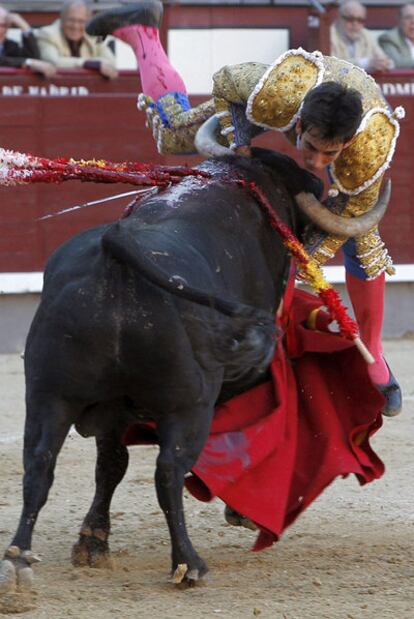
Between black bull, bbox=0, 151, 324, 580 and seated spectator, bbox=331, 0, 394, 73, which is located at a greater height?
black bull, bbox=0, 151, 324, 580

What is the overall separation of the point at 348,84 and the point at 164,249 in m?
0.81

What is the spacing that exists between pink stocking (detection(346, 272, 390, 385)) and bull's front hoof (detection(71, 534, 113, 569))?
96 cm

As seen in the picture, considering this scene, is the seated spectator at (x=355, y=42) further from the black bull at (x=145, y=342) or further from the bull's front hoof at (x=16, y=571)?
the bull's front hoof at (x=16, y=571)

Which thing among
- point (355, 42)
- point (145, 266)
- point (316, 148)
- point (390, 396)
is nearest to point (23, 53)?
point (355, 42)

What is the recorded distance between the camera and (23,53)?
7703mm

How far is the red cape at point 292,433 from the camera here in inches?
153

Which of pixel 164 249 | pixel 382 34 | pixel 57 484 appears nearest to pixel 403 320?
pixel 382 34

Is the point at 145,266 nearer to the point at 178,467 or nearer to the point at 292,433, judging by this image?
the point at 178,467

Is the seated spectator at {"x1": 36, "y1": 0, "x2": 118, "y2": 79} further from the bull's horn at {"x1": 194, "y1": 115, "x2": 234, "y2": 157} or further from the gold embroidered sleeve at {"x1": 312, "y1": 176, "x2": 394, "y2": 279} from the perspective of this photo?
the gold embroidered sleeve at {"x1": 312, "y1": 176, "x2": 394, "y2": 279}

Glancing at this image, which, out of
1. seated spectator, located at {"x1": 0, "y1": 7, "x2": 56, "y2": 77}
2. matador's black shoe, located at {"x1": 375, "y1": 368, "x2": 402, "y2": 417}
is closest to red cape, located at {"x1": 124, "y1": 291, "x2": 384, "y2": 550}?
matador's black shoe, located at {"x1": 375, "y1": 368, "x2": 402, "y2": 417}

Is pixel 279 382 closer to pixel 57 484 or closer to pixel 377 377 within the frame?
pixel 377 377

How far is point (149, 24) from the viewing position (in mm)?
4531

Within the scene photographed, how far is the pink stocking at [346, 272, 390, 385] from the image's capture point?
4.13m

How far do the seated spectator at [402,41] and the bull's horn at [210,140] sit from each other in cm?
481
